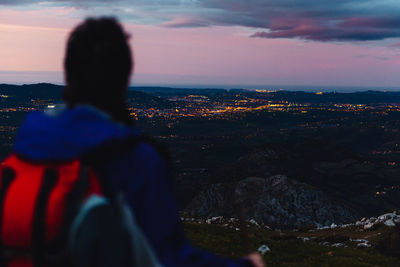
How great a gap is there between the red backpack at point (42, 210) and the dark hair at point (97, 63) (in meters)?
0.61

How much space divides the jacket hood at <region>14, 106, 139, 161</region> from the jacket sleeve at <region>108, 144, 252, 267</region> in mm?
216

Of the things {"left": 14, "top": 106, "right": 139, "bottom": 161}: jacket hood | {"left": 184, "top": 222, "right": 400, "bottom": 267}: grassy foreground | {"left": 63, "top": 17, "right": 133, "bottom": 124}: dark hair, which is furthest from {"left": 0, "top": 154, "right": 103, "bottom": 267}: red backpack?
{"left": 184, "top": 222, "right": 400, "bottom": 267}: grassy foreground

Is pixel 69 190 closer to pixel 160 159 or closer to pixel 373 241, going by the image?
pixel 160 159

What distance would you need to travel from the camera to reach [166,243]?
2650mm

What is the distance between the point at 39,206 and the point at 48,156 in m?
0.32

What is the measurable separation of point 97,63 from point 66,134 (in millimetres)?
604

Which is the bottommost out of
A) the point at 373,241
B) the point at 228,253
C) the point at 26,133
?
the point at 373,241

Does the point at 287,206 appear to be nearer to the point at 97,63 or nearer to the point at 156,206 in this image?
the point at 156,206

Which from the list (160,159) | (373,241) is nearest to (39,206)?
(160,159)

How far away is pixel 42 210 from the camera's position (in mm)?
2262

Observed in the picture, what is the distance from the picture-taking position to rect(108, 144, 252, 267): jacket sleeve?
251 cm

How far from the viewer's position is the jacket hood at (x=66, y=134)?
2375 mm

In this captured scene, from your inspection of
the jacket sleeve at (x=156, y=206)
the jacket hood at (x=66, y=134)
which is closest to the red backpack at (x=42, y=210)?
the jacket hood at (x=66, y=134)

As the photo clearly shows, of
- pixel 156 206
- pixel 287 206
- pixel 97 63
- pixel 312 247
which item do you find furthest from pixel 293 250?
pixel 287 206
